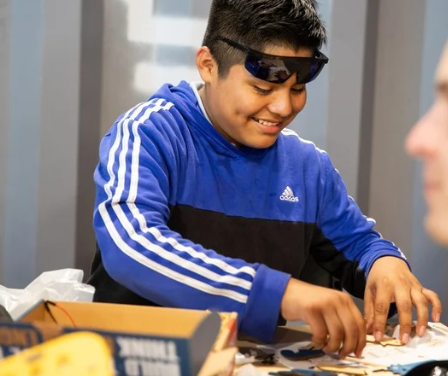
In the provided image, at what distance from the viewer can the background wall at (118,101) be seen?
1.77 m

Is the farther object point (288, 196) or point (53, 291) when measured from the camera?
point (288, 196)

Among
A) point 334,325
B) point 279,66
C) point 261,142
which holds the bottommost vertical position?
point 334,325

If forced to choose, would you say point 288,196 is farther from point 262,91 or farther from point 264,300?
point 264,300

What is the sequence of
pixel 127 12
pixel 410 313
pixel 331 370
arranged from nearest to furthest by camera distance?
pixel 331 370, pixel 410 313, pixel 127 12

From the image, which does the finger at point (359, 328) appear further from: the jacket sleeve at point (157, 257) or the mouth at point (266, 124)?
the mouth at point (266, 124)

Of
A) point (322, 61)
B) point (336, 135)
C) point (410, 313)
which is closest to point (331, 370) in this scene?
point (410, 313)

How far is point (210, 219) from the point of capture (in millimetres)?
1219

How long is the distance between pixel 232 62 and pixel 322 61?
16 cm

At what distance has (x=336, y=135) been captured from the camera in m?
1.82

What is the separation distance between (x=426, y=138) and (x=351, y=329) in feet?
1.46

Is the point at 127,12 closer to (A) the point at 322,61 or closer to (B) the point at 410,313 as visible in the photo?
(A) the point at 322,61

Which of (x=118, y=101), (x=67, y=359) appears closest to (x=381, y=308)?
(x=67, y=359)

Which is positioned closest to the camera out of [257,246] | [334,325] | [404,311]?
[334,325]

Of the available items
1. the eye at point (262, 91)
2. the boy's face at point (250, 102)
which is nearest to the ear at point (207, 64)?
the boy's face at point (250, 102)
